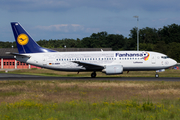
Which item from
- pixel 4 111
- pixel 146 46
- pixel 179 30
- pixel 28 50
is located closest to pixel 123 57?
pixel 28 50

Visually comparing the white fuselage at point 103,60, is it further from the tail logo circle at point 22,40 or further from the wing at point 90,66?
the tail logo circle at point 22,40

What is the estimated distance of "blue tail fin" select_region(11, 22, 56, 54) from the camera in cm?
3559

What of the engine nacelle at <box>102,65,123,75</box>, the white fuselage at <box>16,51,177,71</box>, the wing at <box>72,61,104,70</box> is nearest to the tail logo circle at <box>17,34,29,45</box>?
the white fuselage at <box>16,51,177,71</box>

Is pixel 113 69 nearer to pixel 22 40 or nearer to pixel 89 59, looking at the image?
pixel 89 59

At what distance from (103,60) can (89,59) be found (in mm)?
2177

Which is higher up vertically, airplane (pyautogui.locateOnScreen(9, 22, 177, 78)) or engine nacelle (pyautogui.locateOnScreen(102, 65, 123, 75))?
airplane (pyautogui.locateOnScreen(9, 22, 177, 78))

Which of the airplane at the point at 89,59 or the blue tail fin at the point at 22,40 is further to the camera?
the blue tail fin at the point at 22,40

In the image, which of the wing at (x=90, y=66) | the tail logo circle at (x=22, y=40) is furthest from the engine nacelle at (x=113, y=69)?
the tail logo circle at (x=22, y=40)

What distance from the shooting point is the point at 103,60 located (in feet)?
112

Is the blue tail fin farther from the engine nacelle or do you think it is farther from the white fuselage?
the engine nacelle

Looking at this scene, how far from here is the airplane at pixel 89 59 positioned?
111ft

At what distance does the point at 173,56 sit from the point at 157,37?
61.4 metres

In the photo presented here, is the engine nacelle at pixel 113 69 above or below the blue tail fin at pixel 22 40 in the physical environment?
below

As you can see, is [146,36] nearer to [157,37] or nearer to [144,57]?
[157,37]
